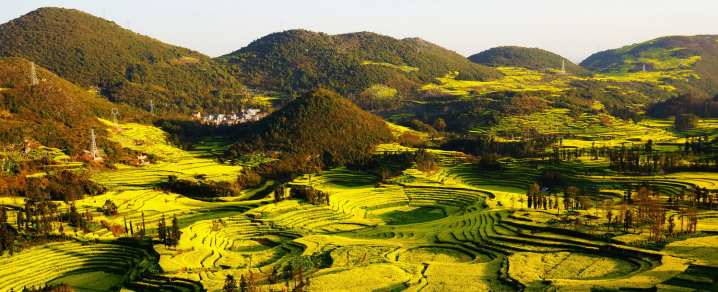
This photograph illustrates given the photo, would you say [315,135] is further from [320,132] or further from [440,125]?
[440,125]

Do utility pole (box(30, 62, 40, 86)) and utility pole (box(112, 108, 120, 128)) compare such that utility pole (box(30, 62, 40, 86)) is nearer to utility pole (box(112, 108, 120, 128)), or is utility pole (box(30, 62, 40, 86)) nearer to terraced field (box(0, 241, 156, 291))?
utility pole (box(112, 108, 120, 128))

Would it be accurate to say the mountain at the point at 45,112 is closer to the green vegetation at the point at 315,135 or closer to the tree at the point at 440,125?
the green vegetation at the point at 315,135

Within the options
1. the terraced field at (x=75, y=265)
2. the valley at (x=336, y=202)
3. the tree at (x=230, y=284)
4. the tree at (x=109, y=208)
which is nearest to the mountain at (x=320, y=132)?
the valley at (x=336, y=202)

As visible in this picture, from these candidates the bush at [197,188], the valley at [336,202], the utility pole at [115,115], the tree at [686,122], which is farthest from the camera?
the tree at [686,122]

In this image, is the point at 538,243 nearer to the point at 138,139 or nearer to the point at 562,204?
the point at 562,204

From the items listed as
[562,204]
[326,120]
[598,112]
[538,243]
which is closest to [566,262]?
[538,243]

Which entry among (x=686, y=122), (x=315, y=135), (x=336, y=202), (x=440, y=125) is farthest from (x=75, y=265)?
(x=686, y=122)
